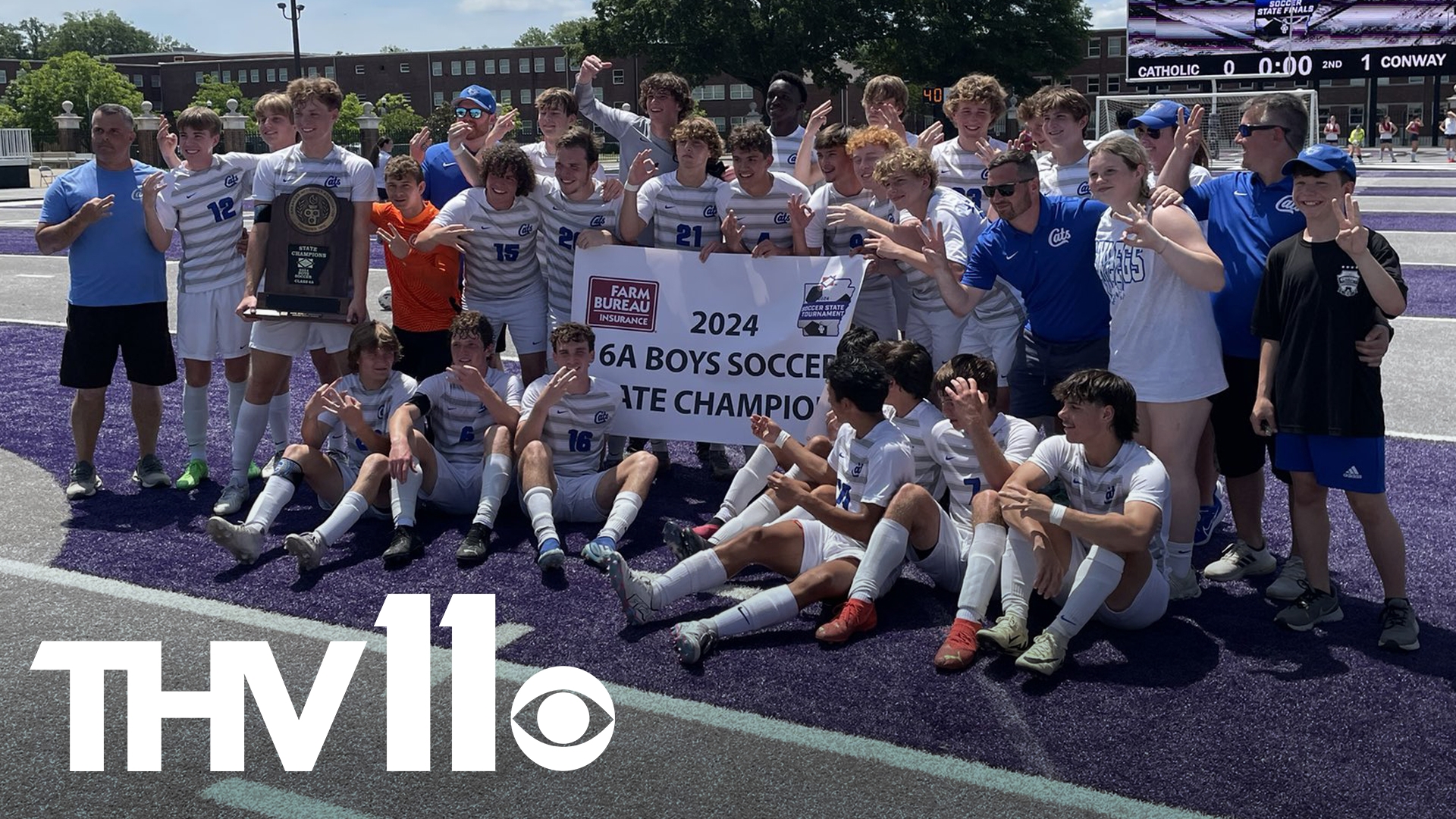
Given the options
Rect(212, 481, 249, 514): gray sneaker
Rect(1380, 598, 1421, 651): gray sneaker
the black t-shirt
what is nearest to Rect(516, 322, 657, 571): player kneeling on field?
Rect(212, 481, 249, 514): gray sneaker

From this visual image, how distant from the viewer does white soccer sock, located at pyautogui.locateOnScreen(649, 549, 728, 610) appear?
18.4 feet

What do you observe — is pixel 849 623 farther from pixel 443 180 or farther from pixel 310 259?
pixel 443 180

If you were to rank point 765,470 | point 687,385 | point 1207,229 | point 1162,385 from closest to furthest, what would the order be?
point 1162,385 < point 1207,229 < point 765,470 < point 687,385

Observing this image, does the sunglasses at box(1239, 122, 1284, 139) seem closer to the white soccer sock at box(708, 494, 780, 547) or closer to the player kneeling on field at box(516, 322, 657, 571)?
the white soccer sock at box(708, 494, 780, 547)

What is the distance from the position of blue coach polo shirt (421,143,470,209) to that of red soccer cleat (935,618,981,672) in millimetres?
5385

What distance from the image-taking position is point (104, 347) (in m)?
7.92

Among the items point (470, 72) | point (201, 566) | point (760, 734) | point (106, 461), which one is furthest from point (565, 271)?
point (470, 72)

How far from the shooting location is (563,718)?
4746 mm

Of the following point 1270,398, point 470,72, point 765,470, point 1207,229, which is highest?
point 470,72

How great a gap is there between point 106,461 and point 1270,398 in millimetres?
7107

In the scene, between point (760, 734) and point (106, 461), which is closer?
point (760, 734)

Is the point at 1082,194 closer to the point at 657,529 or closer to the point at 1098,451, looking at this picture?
the point at 1098,451

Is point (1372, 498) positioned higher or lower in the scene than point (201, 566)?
higher

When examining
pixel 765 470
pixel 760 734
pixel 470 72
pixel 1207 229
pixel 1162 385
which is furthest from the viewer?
pixel 470 72
